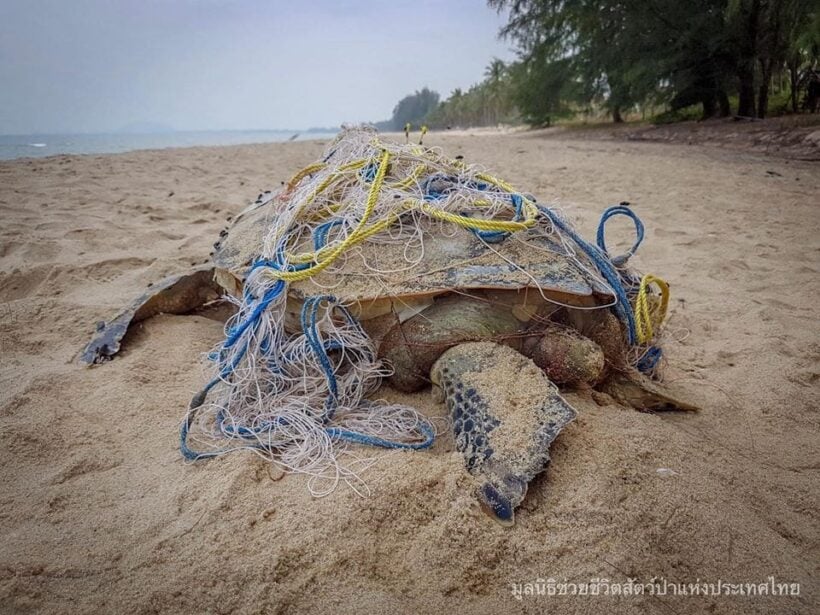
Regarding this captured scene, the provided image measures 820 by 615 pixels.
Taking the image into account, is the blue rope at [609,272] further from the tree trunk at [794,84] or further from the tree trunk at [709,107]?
the tree trunk at [709,107]

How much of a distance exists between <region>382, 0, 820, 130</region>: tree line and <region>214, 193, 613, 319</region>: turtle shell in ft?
26.5

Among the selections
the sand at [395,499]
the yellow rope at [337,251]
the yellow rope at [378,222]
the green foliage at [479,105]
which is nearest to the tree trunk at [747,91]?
the sand at [395,499]

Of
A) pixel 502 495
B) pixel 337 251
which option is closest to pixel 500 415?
pixel 502 495

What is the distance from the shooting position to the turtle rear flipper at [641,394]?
5.65 feet

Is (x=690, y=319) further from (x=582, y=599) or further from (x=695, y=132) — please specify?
(x=695, y=132)

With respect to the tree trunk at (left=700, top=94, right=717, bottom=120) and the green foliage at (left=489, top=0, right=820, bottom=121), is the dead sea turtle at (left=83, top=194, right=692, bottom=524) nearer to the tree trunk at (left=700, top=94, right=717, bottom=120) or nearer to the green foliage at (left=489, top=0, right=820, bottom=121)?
the green foliage at (left=489, top=0, right=820, bottom=121)

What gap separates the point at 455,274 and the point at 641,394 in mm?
828

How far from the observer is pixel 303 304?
171 centimetres

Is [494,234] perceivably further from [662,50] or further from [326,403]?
[662,50]

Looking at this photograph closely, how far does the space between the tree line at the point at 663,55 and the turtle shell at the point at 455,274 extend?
26.5ft

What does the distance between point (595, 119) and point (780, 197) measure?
18.7m

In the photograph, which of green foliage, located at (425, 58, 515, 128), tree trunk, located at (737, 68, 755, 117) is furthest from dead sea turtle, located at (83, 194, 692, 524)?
green foliage, located at (425, 58, 515, 128)

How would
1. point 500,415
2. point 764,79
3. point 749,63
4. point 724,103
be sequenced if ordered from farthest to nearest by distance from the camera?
1. point 724,103
2. point 749,63
3. point 764,79
4. point 500,415

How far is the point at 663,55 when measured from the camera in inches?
464
